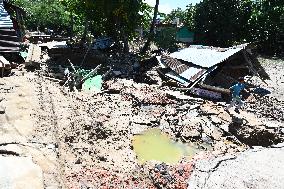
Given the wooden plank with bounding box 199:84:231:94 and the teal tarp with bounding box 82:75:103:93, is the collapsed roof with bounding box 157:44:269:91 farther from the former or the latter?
the teal tarp with bounding box 82:75:103:93

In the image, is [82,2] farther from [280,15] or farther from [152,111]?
[280,15]

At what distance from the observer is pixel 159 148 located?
1147cm

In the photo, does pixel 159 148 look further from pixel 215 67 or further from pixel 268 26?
pixel 268 26

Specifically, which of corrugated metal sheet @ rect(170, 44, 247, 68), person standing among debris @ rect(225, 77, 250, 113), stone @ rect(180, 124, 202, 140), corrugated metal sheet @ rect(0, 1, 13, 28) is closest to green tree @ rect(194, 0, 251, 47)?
corrugated metal sheet @ rect(170, 44, 247, 68)

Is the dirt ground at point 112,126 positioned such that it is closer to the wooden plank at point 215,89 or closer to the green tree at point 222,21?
the wooden plank at point 215,89

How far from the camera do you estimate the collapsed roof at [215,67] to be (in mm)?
16938

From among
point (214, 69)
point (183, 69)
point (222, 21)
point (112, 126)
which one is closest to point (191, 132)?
point (112, 126)

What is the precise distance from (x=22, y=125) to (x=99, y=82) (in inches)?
304

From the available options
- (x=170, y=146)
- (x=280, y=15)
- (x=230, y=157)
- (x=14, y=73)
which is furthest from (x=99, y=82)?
(x=280, y=15)

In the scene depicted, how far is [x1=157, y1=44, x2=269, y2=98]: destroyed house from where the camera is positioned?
16.8m

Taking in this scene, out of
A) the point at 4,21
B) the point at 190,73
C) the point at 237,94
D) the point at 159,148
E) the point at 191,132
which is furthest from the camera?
the point at 190,73

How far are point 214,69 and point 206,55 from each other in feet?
5.42

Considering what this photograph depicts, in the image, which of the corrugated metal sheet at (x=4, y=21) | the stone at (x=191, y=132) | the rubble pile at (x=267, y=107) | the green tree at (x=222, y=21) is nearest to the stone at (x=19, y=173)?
the stone at (x=191, y=132)

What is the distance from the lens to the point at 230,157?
9.49 meters
